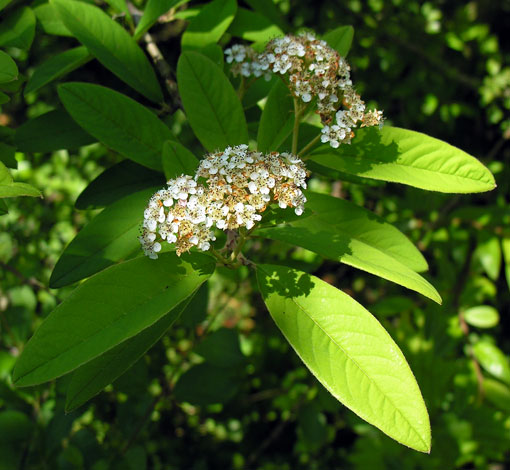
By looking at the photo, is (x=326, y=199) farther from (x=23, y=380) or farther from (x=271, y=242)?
(x=271, y=242)

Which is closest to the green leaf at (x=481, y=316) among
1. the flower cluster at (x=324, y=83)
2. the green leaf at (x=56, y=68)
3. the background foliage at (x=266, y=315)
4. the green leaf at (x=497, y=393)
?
the background foliage at (x=266, y=315)

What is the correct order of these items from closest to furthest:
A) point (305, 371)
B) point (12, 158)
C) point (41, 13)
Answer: point (12, 158), point (41, 13), point (305, 371)

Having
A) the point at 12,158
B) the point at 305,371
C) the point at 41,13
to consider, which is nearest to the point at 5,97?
the point at 12,158

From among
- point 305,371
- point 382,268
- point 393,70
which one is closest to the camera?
point 382,268

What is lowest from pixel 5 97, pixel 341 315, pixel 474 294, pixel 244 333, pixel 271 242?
pixel 244 333

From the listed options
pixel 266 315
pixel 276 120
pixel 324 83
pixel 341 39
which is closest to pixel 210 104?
pixel 276 120

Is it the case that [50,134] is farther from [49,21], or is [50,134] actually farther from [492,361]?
[492,361]
